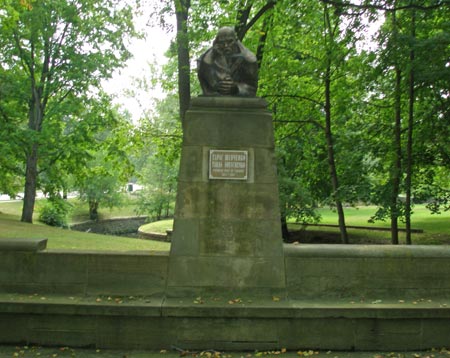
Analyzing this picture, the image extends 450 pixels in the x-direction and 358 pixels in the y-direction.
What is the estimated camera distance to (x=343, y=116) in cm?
1697

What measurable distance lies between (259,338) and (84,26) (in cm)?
2136

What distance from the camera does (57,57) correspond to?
78.2 feet

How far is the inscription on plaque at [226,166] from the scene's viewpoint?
245 inches

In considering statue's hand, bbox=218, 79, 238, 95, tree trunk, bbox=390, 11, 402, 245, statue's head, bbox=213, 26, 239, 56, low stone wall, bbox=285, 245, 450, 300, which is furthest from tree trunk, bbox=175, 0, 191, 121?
low stone wall, bbox=285, 245, 450, 300

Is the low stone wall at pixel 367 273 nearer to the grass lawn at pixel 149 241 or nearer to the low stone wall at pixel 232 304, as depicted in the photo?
the low stone wall at pixel 232 304

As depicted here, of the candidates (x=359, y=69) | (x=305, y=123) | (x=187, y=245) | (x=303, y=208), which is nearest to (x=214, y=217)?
(x=187, y=245)

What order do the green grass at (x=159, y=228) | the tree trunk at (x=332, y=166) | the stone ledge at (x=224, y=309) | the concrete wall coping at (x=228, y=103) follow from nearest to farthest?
the stone ledge at (x=224, y=309), the concrete wall coping at (x=228, y=103), the tree trunk at (x=332, y=166), the green grass at (x=159, y=228)

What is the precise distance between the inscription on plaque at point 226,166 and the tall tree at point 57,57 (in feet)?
58.3

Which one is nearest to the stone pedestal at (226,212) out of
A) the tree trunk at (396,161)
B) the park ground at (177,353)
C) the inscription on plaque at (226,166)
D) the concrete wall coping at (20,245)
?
the inscription on plaque at (226,166)

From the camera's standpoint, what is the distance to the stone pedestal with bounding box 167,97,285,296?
6.17 meters

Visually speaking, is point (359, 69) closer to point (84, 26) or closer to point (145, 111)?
point (84, 26)

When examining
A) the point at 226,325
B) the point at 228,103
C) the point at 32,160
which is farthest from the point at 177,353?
the point at 32,160

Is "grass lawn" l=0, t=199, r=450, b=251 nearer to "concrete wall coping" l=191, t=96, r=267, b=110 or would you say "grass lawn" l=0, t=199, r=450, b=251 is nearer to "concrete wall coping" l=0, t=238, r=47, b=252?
"concrete wall coping" l=0, t=238, r=47, b=252

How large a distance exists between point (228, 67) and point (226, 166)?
1.46m
